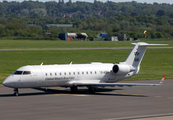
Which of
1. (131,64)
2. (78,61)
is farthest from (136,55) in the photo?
(78,61)

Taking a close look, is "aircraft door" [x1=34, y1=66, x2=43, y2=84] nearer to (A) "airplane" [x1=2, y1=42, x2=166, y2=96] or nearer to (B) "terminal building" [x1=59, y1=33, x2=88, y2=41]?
(A) "airplane" [x1=2, y1=42, x2=166, y2=96]

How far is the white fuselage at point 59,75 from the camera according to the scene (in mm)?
29219

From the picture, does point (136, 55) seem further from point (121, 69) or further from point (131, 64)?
point (121, 69)

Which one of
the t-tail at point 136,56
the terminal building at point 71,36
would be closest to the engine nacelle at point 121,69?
the t-tail at point 136,56

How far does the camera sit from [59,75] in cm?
3059

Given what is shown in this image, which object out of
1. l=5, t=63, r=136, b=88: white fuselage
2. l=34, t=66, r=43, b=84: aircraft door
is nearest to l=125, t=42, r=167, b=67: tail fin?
l=5, t=63, r=136, b=88: white fuselage

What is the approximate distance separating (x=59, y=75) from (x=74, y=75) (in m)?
1.61

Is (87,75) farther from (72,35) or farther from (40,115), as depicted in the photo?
(72,35)

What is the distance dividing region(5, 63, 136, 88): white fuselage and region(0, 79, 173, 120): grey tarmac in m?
1.16

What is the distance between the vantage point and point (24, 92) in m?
32.4

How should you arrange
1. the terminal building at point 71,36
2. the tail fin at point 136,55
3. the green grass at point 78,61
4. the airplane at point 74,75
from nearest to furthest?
the airplane at point 74,75 → the tail fin at point 136,55 → the green grass at point 78,61 → the terminal building at point 71,36

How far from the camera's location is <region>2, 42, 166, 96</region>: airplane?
2933 cm

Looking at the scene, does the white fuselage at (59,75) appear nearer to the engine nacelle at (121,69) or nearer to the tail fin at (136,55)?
the engine nacelle at (121,69)

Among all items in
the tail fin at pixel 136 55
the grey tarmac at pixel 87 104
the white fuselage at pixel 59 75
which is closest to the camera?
the grey tarmac at pixel 87 104
